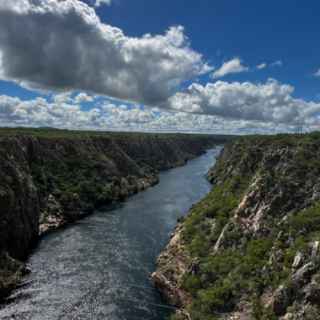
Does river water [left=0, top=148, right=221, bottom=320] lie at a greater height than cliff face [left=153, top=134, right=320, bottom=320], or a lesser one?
lesser

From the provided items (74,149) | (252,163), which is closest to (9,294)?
(252,163)

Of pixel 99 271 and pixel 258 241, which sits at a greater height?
pixel 258 241

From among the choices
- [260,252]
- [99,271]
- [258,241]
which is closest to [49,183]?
[99,271]

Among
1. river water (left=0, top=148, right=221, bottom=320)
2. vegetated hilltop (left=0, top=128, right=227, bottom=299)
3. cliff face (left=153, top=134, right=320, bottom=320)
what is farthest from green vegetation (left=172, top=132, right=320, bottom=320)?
vegetated hilltop (left=0, top=128, right=227, bottom=299)

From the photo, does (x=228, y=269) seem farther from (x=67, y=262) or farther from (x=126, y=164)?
(x=126, y=164)

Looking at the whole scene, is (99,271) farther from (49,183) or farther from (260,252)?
(49,183)

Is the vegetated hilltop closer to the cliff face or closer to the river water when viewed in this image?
the river water
